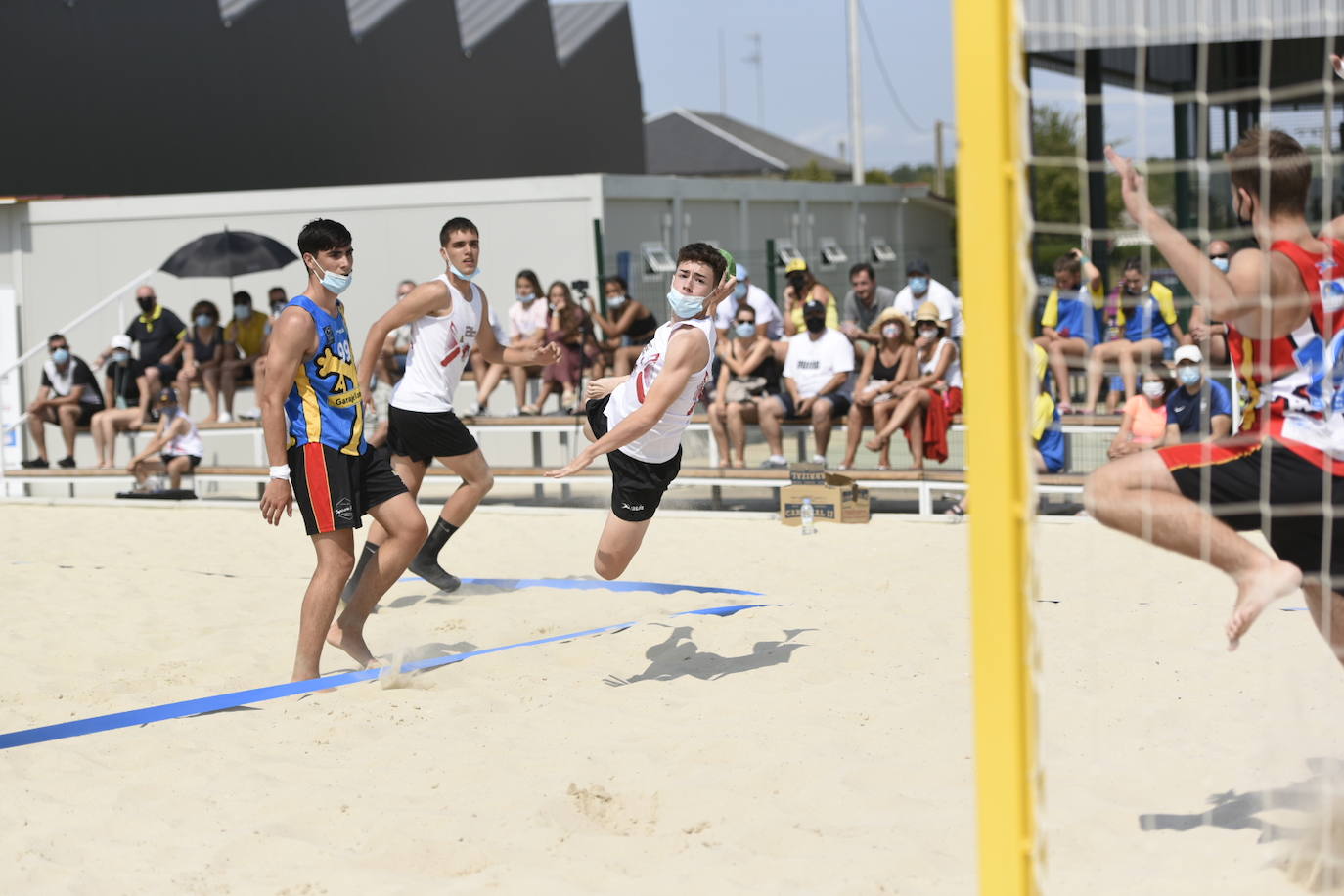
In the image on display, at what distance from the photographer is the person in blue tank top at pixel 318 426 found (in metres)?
5.32

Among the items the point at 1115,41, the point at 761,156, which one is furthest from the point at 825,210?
the point at 761,156

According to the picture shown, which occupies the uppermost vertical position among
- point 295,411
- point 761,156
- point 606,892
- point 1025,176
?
point 761,156

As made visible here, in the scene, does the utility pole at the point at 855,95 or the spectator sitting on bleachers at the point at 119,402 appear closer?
the spectator sitting on bleachers at the point at 119,402

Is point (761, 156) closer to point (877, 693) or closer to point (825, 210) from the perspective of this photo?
point (825, 210)

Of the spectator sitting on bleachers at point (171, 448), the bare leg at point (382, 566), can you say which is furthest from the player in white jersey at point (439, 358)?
the spectator sitting on bleachers at point (171, 448)

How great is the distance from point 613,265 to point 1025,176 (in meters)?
12.2

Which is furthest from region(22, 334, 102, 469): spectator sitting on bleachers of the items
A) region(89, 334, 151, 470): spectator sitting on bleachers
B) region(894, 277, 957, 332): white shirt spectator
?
region(894, 277, 957, 332): white shirt spectator

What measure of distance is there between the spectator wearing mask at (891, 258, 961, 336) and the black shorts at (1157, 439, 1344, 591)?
8.20m

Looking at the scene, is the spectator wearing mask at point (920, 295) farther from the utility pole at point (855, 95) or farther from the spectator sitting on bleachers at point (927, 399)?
the utility pole at point (855, 95)

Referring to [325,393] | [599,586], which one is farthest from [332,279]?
[599,586]

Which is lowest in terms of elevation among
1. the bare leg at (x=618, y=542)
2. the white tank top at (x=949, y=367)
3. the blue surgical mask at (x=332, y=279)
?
the bare leg at (x=618, y=542)

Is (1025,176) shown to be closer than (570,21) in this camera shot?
Yes

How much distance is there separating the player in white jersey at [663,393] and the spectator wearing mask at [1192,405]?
177 inches

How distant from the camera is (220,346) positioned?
14156 millimetres
